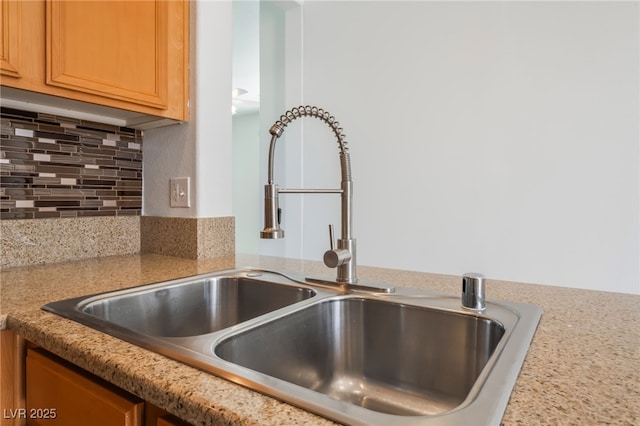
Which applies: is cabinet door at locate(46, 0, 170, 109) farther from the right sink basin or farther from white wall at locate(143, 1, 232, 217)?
the right sink basin

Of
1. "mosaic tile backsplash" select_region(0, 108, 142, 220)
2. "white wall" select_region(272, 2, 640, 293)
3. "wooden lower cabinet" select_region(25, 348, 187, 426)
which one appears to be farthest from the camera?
"white wall" select_region(272, 2, 640, 293)

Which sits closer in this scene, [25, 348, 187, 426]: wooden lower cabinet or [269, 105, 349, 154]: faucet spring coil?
[25, 348, 187, 426]: wooden lower cabinet

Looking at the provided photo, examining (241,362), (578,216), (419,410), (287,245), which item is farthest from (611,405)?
(287,245)

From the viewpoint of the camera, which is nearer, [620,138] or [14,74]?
[14,74]

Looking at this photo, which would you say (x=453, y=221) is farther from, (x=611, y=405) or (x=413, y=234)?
(x=611, y=405)

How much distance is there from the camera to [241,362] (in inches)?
24.3

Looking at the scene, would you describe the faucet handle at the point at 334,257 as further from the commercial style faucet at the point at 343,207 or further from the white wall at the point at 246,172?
the white wall at the point at 246,172

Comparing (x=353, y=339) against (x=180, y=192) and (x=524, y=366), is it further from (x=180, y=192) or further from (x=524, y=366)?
(x=180, y=192)

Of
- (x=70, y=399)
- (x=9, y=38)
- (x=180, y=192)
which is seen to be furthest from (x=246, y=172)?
(x=70, y=399)

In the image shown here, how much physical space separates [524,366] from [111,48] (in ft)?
4.04

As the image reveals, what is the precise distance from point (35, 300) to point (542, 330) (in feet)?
2.99

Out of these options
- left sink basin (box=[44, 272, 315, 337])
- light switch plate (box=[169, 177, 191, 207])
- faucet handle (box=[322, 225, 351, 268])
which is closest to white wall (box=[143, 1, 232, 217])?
light switch plate (box=[169, 177, 191, 207])

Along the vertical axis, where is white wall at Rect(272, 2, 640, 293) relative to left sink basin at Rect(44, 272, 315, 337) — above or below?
above

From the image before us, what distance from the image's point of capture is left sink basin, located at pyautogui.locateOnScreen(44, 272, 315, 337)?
82cm
